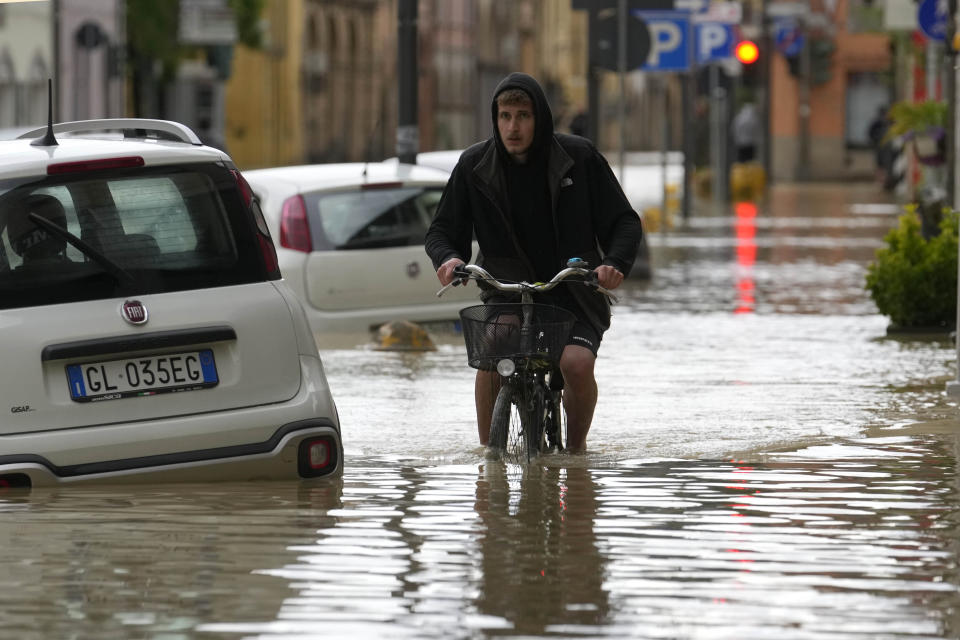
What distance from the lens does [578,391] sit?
9.53 metres

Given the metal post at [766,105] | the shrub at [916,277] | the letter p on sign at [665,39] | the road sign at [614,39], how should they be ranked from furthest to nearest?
the metal post at [766,105] → the letter p on sign at [665,39] → the road sign at [614,39] → the shrub at [916,277]

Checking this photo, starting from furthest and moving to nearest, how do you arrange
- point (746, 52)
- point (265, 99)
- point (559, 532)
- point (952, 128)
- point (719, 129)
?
point (265, 99) → point (719, 129) → point (746, 52) → point (952, 128) → point (559, 532)

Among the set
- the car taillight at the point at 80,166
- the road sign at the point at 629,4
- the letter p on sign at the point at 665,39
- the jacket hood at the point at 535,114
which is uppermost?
the road sign at the point at 629,4

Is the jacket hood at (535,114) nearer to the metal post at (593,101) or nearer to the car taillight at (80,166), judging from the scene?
the car taillight at (80,166)

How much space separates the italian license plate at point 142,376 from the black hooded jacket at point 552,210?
1.39 meters

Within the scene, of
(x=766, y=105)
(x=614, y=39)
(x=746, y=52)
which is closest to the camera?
(x=614, y=39)

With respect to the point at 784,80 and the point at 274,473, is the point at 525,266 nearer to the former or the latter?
the point at 274,473

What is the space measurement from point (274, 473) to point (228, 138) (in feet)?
224

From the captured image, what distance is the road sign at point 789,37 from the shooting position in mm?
60344

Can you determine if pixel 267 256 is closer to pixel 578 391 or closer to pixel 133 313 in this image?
pixel 133 313

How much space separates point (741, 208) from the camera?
43.4m

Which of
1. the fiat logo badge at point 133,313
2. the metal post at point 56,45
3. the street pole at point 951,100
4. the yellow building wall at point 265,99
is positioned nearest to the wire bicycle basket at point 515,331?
the fiat logo badge at point 133,313

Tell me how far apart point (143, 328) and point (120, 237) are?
328 mm

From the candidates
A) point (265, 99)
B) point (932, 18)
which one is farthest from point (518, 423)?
point (265, 99)
